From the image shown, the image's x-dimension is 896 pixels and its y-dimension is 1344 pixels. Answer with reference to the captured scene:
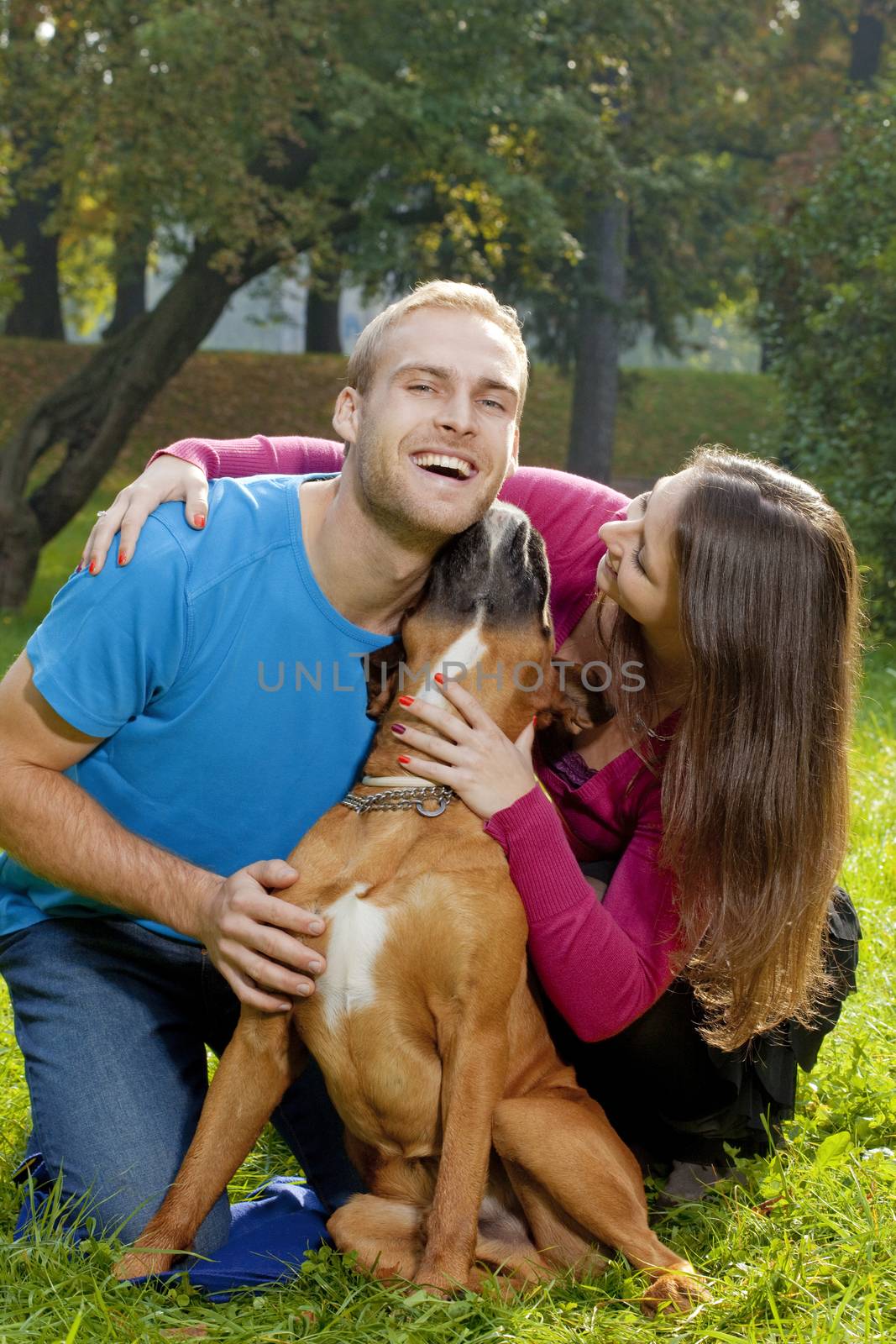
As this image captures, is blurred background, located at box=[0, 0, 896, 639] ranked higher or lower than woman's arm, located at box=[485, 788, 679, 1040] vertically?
higher

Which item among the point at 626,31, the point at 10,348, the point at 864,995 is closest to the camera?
the point at 864,995

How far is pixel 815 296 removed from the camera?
11555 millimetres

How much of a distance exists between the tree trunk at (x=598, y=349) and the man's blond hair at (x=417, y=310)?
49.4 feet

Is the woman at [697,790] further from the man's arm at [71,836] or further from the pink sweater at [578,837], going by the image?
the man's arm at [71,836]

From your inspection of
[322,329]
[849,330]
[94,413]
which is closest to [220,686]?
[849,330]

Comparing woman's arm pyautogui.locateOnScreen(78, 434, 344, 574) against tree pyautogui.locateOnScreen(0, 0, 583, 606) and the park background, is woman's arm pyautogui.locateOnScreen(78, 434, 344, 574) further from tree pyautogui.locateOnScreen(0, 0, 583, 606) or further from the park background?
tree pyautogui.locateOnScreen(0, 0, 583, 606)

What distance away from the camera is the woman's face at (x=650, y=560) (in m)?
2.83

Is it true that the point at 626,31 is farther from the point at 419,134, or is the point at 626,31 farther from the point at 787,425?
the point at 787,425

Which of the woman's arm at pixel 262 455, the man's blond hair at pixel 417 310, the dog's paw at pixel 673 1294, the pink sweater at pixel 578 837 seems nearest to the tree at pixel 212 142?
the woman's arm at pixel 262 455

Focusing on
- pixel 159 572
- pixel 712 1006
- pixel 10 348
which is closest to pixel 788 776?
pixel 712 1006

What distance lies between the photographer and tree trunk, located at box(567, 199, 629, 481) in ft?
59.3

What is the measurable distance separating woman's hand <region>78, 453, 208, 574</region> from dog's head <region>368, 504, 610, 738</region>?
58cm

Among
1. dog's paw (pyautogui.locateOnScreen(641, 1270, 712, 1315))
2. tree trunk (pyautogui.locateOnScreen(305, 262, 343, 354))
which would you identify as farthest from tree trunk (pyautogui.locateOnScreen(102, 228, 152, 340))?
dog's paw (pyautogui.locateOnScreen(641, 1270, 712, 1315))

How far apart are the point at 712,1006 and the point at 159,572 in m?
1.58
